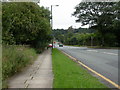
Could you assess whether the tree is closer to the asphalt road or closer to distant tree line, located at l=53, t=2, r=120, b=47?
distant tree line, located at l=53, t=2, r=120, b=47

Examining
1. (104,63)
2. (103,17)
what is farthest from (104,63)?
(103,17)

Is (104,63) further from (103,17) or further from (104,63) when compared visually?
(103,17)

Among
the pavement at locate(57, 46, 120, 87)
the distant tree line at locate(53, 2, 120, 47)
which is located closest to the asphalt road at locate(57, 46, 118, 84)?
the pavement at locate(57, 46, 120, 87)

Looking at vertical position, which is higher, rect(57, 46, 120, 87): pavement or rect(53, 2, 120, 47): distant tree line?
rect(53, 2, 120, 47): distant tree line

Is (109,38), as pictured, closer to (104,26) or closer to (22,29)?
(104,26)

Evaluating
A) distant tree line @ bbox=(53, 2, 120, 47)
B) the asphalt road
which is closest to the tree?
distant tree line @ bbox=(53, 2, 120, 47)

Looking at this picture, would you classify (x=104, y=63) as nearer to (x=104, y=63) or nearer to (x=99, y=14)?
(x=104, y=63)

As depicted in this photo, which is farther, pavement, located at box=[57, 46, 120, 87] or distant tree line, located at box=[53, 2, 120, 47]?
distant tree line, located at box=[53, 2, 120, 47]

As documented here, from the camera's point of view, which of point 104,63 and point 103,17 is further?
point 103,17

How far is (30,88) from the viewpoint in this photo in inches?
251

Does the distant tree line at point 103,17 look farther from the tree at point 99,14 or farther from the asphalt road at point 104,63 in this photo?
the asphalt road at point 104,63

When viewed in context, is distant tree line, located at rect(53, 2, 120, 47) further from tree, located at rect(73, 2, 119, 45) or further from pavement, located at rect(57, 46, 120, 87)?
pavement, located at rect(57, 46, 120, 87)

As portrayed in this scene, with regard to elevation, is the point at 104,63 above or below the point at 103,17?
below

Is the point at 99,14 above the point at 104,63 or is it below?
above
